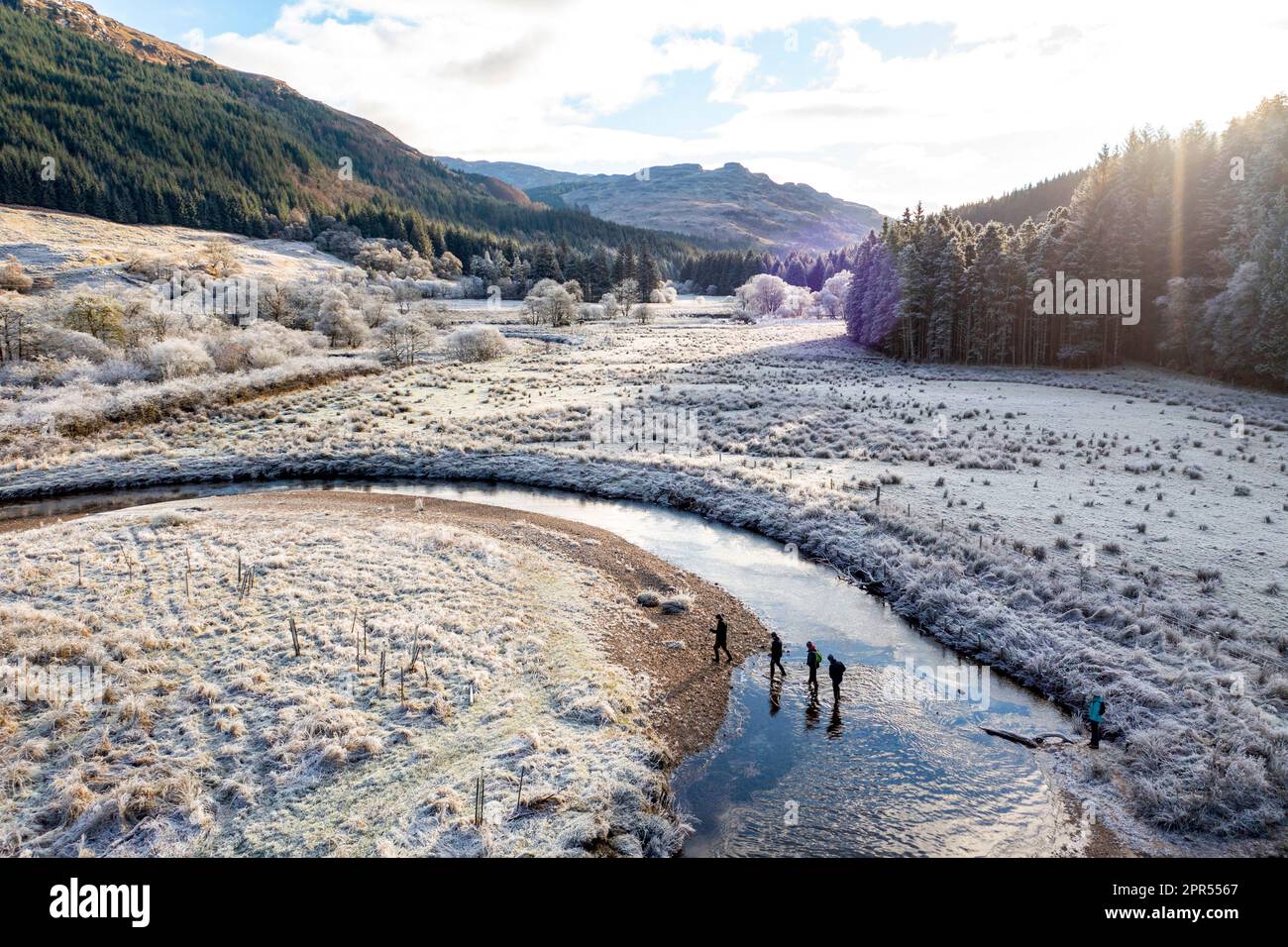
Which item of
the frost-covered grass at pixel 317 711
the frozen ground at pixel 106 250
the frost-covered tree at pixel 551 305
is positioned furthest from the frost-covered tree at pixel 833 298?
the frost-covered grass at pixel 317 711

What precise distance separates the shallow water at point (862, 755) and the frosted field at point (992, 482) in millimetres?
1373

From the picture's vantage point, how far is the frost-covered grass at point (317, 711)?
10562mm

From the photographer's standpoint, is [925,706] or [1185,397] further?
[1185,397]

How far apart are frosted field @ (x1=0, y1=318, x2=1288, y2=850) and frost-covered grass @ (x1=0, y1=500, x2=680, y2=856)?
10301 mm

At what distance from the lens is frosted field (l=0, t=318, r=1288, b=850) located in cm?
1366

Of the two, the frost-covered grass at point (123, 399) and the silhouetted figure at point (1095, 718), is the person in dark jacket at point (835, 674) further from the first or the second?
the frost-covered grass at point (123, 399)

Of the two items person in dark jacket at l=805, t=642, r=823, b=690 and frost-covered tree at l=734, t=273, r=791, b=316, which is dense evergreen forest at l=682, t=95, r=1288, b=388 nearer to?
frost-covered tree at l=734, t=273, r=791, b=316

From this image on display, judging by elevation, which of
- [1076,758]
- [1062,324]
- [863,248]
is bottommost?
[1076,758]

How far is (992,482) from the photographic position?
99.1 feet
